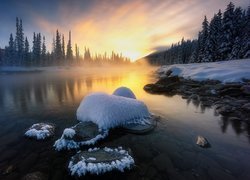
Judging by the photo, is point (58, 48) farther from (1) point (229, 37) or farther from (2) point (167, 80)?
(1) point (229, 37)

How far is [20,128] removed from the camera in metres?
7.26

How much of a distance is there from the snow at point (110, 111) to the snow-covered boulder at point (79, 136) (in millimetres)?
329

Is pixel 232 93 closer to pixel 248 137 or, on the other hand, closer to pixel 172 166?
pixel 248 137

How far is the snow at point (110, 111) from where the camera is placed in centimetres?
659

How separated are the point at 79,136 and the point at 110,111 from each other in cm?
167

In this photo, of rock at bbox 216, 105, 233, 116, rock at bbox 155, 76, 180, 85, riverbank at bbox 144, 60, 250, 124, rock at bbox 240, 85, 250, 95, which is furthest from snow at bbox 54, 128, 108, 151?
rock at bbox 155, 76, 180, 85

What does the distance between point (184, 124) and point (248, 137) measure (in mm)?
2619

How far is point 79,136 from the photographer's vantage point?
18.8ft

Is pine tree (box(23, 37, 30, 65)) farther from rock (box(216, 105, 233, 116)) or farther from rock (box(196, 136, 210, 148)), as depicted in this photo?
rock (box(196, 136, 210, 148))

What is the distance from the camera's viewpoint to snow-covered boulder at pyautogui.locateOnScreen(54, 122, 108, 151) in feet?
17.8

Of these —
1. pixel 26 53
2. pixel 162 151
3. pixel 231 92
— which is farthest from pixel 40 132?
pixel 26 53

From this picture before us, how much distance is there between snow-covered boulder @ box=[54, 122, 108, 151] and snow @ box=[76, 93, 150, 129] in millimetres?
329

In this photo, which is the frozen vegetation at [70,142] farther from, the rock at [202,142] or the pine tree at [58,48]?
the pine tree at [58,48]

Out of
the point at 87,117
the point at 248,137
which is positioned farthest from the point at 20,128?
the point at 248,137
